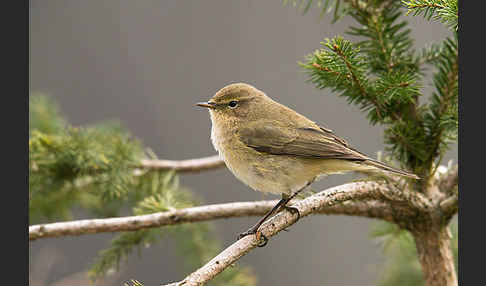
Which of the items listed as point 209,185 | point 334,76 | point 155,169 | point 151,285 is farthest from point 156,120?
point 334,76

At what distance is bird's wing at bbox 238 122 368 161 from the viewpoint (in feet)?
6.67

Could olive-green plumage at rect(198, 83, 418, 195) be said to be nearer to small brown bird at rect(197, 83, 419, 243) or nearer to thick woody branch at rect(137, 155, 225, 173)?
small brown bird at rect(197, 83, 419, 243)

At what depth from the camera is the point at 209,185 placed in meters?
4.43

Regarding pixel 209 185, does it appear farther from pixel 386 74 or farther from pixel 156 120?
pixel 386 74

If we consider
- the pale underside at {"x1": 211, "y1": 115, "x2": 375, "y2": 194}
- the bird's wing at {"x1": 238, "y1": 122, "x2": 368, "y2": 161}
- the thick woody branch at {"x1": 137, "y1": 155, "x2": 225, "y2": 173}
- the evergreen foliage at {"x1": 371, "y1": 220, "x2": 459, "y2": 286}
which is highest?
the bird's wing at {"x1": 238, "y1": 122, "x2": 368, "y2": 161}

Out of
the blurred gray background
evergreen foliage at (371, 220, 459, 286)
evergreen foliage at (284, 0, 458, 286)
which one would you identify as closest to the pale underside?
evergreen foliage at (284, 0, 458, 286)

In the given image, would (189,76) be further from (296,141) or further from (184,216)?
(184,216)

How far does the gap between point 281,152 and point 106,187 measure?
2.77 feet

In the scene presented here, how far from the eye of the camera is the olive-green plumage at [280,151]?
79.5 inches

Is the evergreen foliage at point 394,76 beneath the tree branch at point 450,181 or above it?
above

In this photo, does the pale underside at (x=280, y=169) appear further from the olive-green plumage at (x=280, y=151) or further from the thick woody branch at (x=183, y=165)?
the thick woody branch at (x=183, y=165)

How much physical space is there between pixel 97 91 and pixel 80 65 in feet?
0.99

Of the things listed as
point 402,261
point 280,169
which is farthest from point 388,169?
point 402,261

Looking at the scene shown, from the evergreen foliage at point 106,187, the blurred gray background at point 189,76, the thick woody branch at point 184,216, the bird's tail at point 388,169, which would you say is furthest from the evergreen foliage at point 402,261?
the blurred gray background at point 189,76
